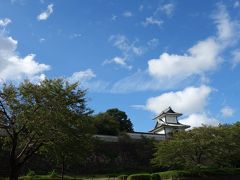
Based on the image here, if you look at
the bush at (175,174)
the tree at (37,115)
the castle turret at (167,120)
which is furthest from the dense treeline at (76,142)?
the castle turret at (167,120)

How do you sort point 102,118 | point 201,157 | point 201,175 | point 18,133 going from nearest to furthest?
point 18,133, point 201,175, point 201,157, point 102,118

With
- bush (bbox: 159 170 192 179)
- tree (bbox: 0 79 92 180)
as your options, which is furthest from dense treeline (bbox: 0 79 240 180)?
bush (bbox: 159 170 192 179)

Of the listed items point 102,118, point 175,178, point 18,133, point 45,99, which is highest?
point 102,118

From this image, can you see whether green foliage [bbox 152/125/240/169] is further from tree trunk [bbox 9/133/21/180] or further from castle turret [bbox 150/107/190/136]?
castle turret [bbox 150/107/190/136]

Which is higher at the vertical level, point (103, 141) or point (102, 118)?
point (102, 118)

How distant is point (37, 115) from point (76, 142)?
322 cm

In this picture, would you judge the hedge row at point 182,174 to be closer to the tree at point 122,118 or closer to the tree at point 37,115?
the tree at point 37,115

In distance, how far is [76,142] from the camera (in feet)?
80.2

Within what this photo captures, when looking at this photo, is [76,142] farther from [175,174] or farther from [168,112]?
[168,112]

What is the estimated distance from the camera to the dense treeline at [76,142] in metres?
23.3

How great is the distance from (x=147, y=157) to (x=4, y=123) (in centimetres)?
3002

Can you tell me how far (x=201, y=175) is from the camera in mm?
36500

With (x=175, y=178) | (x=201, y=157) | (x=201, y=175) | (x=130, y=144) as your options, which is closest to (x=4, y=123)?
(x=175, y=178)

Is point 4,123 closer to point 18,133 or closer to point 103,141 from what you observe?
point 18,133
